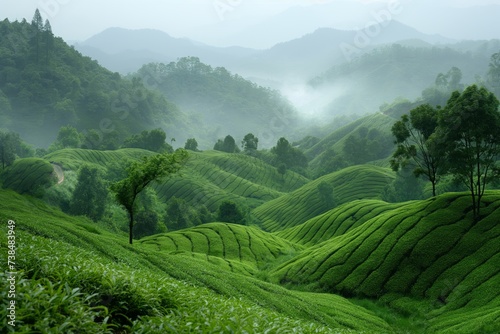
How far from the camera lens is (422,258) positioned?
30.8 meters

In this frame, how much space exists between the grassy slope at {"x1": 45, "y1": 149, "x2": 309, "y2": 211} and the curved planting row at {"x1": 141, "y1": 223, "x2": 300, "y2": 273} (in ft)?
178

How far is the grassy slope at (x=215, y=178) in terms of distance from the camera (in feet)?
379

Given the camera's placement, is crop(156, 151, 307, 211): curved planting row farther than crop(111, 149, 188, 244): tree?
Yes

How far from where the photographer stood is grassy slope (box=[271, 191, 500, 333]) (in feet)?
83.0

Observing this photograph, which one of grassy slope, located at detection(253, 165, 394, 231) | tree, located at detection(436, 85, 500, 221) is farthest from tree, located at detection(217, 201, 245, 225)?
tree, located at detection(436, 85, 500, 221)

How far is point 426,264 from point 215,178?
107120 mm

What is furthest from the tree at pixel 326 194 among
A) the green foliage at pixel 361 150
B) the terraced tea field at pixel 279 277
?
the green foliage at pixel 361 150

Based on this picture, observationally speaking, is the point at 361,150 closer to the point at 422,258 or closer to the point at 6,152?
the point at 6,152

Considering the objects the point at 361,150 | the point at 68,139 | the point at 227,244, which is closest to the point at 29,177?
the point at 227,244

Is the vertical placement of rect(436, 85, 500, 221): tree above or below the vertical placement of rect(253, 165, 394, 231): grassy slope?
above

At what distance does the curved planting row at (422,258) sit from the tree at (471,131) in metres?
2.18

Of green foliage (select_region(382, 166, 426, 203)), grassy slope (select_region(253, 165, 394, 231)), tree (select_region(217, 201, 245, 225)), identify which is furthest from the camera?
grassy slope (select_region(253, 165, 394, 231))

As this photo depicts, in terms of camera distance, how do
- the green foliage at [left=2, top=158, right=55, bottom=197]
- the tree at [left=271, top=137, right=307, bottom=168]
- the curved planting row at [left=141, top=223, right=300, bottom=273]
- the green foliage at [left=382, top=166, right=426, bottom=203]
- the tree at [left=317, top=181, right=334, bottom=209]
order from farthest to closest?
the tree at [left=271, top=137, right=307, bottom=168]
the tree at [left=317, top=181, right=334, bottom=209]
the green foliage at [left=382, top=166, right=426, bottom=203]
the green foliage at [left=2, top=158, right=55, bottom=197]
the curved planting row at [left=141, top=223, right=300, bottom=273]

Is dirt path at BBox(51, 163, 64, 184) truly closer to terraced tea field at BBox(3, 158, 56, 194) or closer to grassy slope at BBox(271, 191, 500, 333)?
terraced tea field at BBox(3, 158, 56, 194)
